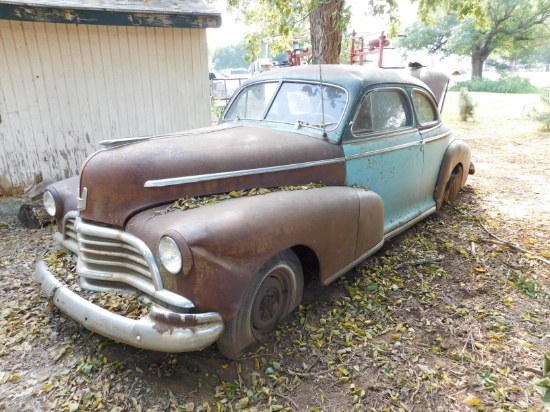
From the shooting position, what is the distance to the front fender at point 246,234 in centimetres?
Answer: 212

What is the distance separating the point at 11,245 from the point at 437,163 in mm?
4937

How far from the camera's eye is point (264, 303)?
2.55m

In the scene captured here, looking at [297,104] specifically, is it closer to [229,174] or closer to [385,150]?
[385,150]

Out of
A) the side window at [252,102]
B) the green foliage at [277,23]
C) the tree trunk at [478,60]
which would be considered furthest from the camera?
the tree trunk at [478,60]

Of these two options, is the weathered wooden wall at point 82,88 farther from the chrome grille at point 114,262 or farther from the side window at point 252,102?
the chrome grille at point 114,262

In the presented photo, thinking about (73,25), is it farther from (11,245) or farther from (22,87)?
(11,245)

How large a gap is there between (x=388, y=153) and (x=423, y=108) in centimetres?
116

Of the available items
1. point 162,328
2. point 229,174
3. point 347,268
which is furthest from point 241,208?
point 347,268

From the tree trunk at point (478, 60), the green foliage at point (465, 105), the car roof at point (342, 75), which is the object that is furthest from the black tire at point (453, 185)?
the tree trunk at point (478, 60)

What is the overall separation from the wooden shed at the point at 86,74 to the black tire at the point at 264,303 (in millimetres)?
4484

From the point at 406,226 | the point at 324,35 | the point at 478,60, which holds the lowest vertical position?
the point at 406,226

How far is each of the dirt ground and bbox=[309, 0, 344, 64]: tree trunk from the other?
3.83 m

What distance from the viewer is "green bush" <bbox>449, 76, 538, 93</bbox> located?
25.3 meters

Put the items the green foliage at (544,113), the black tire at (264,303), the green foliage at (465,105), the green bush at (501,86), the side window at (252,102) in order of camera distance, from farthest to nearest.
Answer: the green bush at (501,86) → the green foliage at (465,105) → the green foliage at (544,113) → the side window at (252,102) → the black tire at (264,303)
